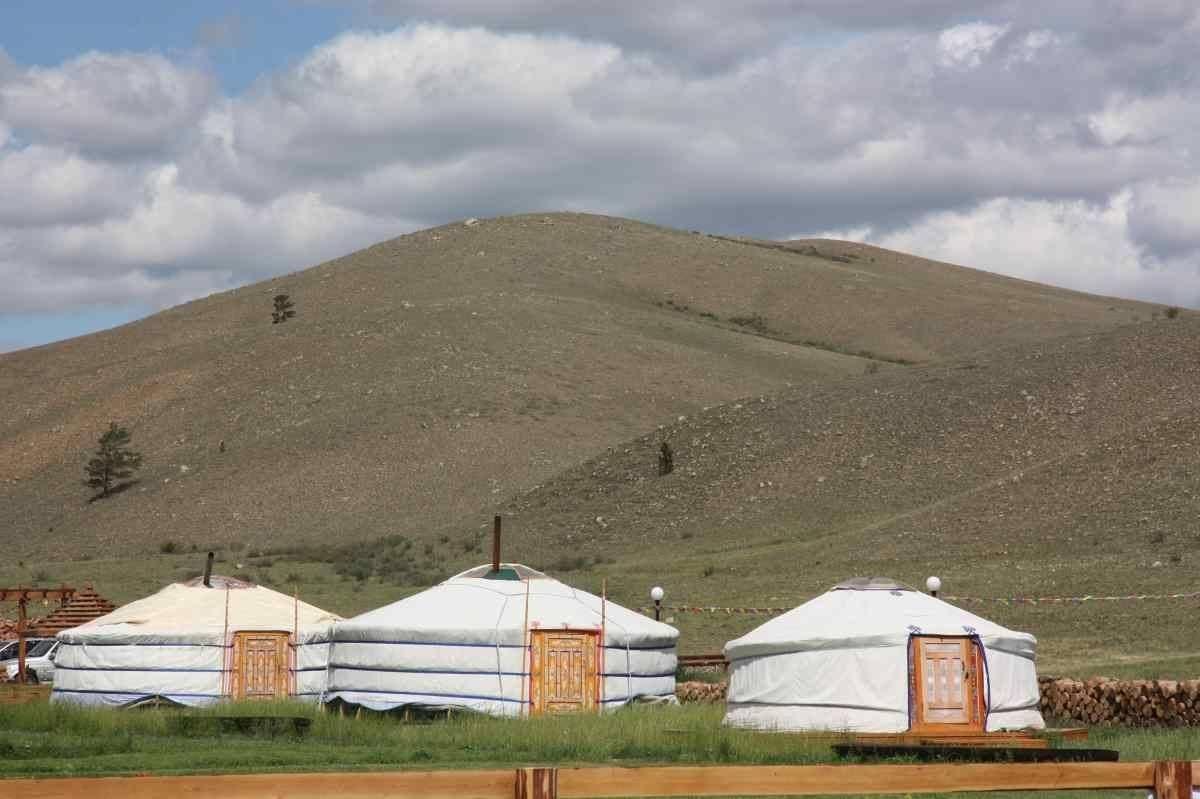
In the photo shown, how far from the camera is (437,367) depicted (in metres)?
65.7

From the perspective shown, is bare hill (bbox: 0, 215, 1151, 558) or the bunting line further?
bare hill (bbox: 0, 215, 1151, 558)

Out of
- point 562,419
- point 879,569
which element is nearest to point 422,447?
point 562,419

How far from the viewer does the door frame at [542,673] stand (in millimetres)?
20062

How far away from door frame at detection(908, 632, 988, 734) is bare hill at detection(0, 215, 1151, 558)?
31221 millimetres

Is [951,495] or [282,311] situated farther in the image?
[282,311]

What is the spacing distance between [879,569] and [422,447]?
2587 centimetres

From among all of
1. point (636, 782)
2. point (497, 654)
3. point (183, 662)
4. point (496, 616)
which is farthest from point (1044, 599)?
point (636, 782)

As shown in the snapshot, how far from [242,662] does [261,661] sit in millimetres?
251

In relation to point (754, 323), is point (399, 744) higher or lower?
lower

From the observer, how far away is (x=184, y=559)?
45.5 metres

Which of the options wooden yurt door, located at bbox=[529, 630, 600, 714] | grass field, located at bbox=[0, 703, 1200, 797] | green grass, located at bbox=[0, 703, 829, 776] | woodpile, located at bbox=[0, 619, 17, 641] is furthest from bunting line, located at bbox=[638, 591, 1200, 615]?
woodpile, located at bbox=[0, 619, 17, 641]

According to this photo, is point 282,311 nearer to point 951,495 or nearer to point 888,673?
point 951,495

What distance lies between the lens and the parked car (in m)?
28.6

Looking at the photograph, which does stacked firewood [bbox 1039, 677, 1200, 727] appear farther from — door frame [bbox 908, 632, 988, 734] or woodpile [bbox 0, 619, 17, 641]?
woodpile [bbox 0, 619, 17, 641]
